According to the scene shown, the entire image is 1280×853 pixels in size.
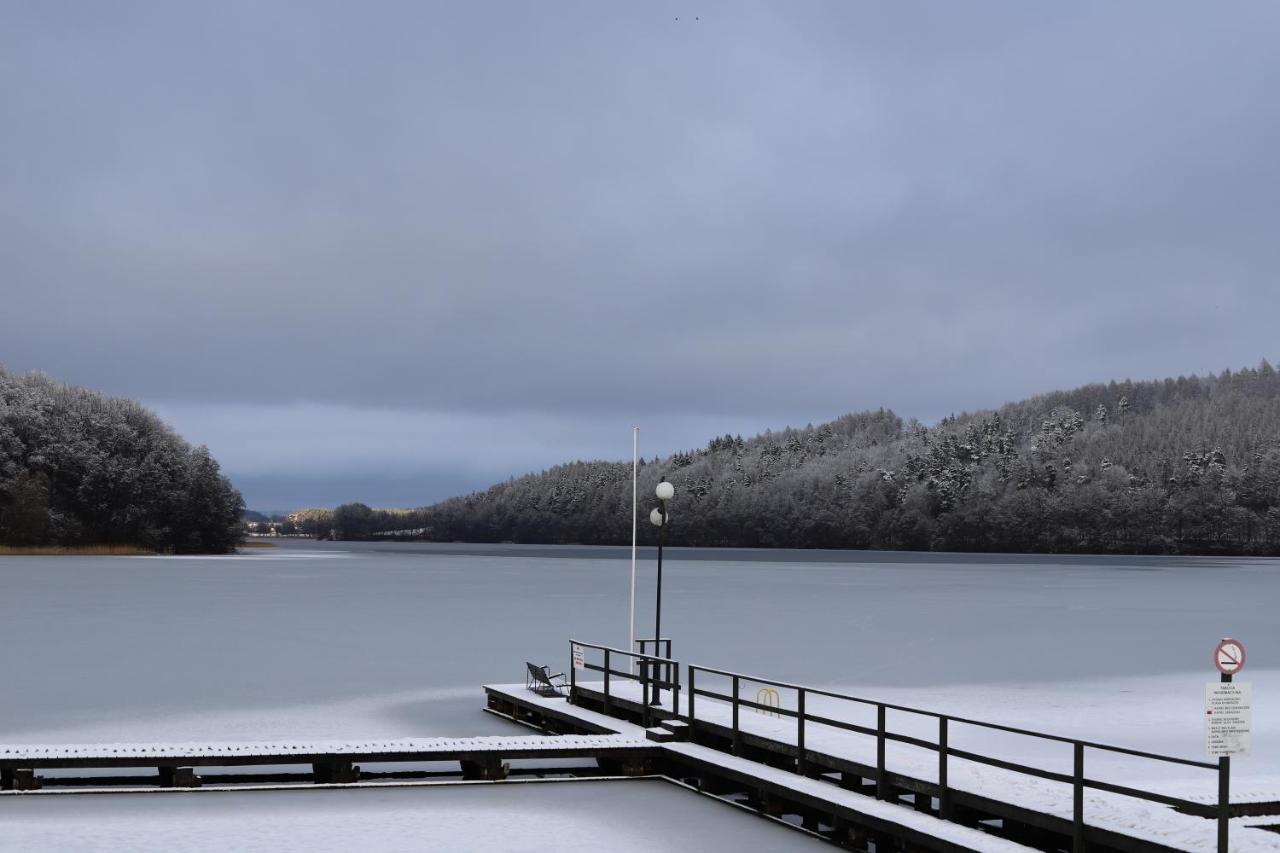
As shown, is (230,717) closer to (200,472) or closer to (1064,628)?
(1064,628)

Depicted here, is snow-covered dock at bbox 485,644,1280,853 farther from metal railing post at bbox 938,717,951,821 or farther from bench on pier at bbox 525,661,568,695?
bench on pier at bbox 525,661,568,695

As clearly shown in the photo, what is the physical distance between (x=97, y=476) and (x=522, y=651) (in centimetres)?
9533

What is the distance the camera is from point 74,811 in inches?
519

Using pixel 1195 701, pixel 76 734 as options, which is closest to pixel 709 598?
pixel 1195 701

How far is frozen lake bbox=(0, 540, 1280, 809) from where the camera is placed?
20109 millimetres

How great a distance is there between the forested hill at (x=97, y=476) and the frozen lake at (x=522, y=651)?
5478 cm

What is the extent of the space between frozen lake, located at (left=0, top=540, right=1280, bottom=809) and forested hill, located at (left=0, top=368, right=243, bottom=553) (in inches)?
2157

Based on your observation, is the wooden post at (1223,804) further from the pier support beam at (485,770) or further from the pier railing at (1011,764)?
the pier support beam at (485,770)

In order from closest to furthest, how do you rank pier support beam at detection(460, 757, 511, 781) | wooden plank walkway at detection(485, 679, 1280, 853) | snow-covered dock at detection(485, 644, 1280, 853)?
wooden plank walkway at detection(485, 679, 1280, 853)
snow-covered dock at detection(485, 644, 1280, 853)
pier support beam at detection(460, 757, 511, 781)

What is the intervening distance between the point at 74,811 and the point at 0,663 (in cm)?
1658

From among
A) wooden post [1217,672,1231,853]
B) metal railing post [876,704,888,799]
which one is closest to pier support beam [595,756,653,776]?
metal railing post [876,704,888,799]

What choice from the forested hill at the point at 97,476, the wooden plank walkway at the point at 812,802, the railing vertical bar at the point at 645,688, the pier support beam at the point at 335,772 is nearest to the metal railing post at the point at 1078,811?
the wooden plank walkway at the point at 812,802

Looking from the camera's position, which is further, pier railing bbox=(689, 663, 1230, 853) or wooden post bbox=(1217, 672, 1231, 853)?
pier railing bbox=(689, 663, 1230, 853)

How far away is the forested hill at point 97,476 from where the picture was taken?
114 m
